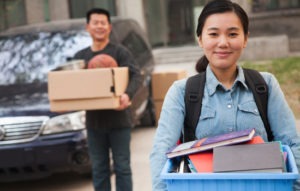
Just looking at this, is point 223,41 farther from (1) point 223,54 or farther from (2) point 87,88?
→ (2) point 87,88

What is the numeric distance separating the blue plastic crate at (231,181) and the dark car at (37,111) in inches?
135

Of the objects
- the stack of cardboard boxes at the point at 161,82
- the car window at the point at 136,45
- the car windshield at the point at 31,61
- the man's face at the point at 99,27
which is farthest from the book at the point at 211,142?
the stack of cardboard boxes at the point at 161,82

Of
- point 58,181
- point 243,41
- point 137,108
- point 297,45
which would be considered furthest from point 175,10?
point 243,41

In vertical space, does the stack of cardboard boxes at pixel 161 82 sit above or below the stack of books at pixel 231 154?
below

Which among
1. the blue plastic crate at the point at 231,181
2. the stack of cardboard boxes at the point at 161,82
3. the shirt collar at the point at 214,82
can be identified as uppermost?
the shirt collar at the point at 214,82

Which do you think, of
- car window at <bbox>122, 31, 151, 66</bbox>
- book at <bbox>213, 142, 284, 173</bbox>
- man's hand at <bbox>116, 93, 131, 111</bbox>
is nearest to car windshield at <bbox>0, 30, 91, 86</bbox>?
car window at <bbox>122, 31, 151, 66</bbox>

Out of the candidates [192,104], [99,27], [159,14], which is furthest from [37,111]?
[159,14]

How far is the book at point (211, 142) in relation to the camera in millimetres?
1917

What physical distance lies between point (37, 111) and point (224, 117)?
3447mm

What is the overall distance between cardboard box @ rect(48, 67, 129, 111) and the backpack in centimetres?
192

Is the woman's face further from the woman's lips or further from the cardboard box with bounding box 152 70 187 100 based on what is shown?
the cardboard box with bounding box 152 70 187 100

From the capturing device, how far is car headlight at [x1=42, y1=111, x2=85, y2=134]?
17.0 ft

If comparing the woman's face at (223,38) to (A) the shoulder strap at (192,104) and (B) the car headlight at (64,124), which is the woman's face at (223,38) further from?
(B) the car headlight at (64,124)

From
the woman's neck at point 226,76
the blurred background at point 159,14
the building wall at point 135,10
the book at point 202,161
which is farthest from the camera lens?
the building wall at point 135,10
